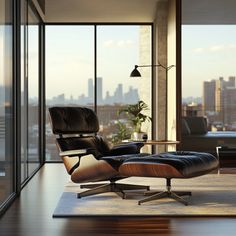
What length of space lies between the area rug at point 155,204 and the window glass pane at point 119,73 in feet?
10.5

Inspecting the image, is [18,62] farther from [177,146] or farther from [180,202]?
[177,146]

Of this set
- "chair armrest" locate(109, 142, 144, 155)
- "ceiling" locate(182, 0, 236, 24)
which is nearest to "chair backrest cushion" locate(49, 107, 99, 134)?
"chair armrest" locate(109, 142, 144, 155)

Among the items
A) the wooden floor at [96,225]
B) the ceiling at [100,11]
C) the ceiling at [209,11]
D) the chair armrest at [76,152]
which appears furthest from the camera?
the ceiling at [209,11]

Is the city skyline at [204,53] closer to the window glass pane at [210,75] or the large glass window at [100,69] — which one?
the window glass pane at [210,75]

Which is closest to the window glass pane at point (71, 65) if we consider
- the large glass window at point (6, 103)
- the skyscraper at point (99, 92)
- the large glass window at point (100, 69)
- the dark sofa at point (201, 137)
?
the large glass window at point (100, 69)

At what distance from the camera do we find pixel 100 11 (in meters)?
8.31

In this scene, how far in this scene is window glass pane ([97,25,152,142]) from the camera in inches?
361

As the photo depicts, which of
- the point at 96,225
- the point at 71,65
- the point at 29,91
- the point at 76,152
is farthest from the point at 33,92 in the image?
the point at 96,225

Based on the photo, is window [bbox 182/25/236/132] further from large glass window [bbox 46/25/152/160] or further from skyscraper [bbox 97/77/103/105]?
skyscraper [bbox 97/77/103/105]

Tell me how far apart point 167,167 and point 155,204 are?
40 cm

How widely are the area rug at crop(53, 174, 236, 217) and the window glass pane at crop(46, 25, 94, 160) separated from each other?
10.6 feet

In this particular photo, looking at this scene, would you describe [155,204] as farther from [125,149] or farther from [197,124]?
[197,124]

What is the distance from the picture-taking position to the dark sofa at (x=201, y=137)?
29.7 feet

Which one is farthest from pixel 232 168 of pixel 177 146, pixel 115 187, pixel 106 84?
pixel 115 187
